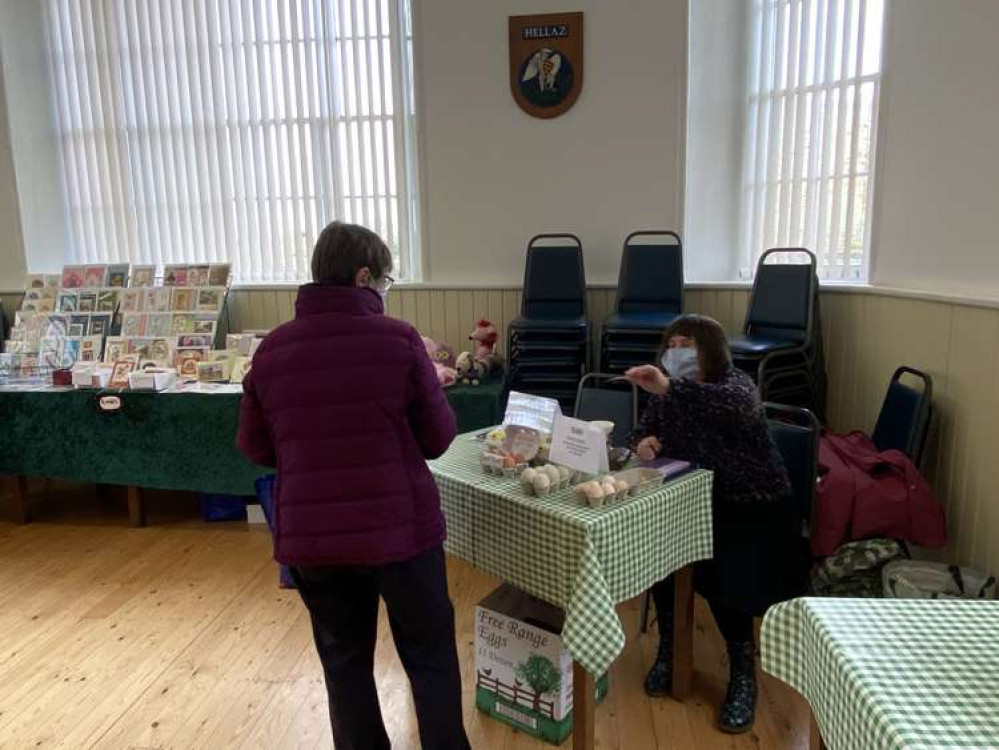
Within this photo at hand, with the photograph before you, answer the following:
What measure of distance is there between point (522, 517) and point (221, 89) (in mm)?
3632

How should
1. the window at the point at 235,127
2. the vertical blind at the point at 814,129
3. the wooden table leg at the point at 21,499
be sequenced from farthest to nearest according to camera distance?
the window at the point at 235,127, the wooden table leg at the point at 21,499, the vertical blind at the point at 814,129

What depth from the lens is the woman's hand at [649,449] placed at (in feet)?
6.69

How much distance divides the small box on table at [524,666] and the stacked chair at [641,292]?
1564 mm

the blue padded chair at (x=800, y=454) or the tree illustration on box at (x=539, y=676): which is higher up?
the blue padded chair at (x=800, y=454)

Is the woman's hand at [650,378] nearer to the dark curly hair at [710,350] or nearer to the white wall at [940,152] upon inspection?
the dark curly hair at [710,350]

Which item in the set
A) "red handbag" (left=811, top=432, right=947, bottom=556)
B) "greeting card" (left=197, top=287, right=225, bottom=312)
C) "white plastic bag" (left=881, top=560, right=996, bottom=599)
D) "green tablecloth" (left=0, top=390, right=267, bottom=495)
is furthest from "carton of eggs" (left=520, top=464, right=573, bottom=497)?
"greeting card" (left=197, top=287, right=225, bottom=312)

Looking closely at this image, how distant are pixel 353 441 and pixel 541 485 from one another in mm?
532

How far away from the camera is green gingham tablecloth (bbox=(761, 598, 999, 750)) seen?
0.84m

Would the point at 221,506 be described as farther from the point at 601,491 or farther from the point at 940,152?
the point at 940,152

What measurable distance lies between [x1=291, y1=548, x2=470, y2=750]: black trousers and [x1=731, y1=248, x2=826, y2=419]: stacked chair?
196cm

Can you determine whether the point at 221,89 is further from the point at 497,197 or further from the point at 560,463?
the point at 560,463

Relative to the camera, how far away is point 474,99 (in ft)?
12.4

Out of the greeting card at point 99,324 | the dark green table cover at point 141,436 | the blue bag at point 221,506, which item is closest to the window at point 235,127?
the greeting card at point 99,324

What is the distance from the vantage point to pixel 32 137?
4.30 meters
